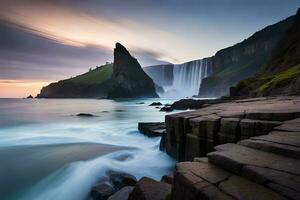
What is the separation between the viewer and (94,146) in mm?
18281

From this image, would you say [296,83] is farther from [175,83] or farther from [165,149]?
[175,83]

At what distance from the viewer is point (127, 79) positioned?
171125mm

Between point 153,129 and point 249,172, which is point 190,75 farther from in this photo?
point 249,172

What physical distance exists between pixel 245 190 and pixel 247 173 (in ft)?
1.59

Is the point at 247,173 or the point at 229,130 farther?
the point at 229,130

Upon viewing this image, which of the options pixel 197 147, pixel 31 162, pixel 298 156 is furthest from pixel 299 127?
pixel 31 162

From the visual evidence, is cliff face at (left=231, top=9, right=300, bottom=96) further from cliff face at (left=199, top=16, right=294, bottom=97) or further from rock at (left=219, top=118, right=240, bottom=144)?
cliff face at (left=199, top=16, right=294, bottom=97)

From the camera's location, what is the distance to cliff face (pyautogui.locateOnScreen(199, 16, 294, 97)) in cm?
16075

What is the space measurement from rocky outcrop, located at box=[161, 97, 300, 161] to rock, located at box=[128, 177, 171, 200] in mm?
3387

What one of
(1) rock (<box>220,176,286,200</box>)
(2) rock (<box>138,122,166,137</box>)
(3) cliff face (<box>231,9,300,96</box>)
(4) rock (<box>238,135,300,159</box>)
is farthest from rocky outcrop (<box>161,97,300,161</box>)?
(3) cliff face (<box>231,9,300,96</box>)

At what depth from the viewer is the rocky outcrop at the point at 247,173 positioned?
3515 millimetres

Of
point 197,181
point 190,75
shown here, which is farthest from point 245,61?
point 197,181

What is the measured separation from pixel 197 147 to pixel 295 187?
6.73m

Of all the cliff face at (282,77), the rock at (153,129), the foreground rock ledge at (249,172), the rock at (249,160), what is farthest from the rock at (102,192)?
the cliff face at (282,77)
